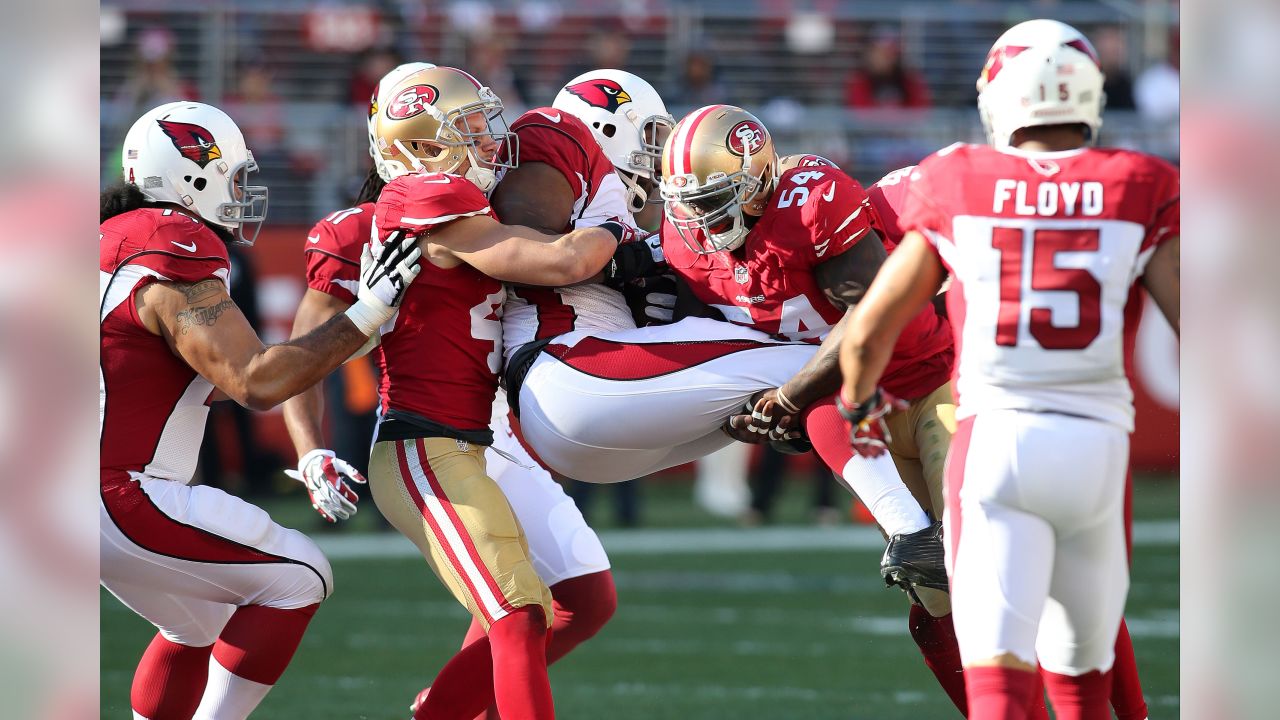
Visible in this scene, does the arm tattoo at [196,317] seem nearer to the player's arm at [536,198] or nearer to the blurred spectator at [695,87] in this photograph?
the player's arm at [536,198]

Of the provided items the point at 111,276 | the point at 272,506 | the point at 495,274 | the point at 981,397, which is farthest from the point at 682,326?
the point at 272,506

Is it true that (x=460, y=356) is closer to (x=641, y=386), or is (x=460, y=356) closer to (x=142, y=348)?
(x=641, y=386)

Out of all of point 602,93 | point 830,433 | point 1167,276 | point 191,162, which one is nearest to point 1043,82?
point 1167,276

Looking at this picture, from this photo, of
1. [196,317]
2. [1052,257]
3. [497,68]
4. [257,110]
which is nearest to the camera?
[1052,257]

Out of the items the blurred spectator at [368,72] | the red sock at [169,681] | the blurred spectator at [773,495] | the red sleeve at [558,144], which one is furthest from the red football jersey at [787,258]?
the blurred spectator at [368,72]

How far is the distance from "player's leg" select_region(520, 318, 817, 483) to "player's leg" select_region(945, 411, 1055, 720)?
0.86 meters

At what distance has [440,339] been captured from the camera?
374cm

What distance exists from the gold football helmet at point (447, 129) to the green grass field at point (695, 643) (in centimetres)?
219

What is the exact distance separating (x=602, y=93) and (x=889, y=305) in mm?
1615

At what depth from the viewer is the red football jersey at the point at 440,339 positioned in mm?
3697
